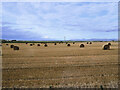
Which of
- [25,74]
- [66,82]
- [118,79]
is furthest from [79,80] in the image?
[25,74]

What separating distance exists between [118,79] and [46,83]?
14.5 feet

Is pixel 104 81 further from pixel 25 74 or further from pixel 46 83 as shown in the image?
pixel 25 74

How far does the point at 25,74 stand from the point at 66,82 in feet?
11.5

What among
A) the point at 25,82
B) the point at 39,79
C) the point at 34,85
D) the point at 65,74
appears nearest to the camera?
the point at 34,85

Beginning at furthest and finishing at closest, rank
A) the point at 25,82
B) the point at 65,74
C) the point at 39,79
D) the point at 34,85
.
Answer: the point at 65,74, the point at 39,79, the point at 25,82, the point at 34,85

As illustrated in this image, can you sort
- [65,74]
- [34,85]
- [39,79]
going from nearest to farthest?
[34,85] < [39,79] < [65,74]

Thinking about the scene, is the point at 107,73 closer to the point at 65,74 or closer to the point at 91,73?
the point at 91,73

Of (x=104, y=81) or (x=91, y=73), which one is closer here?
(x=104, y=81)

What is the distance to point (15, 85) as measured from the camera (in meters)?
8.85

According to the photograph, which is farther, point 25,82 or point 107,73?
point 107,73

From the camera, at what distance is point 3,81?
970 cm

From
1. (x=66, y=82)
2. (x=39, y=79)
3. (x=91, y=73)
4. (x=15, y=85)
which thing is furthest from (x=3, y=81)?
(x=91, y=73)

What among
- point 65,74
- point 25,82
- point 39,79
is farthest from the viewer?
point 65,74

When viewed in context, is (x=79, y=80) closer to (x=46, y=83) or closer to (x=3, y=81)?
(x=46, y=83)
